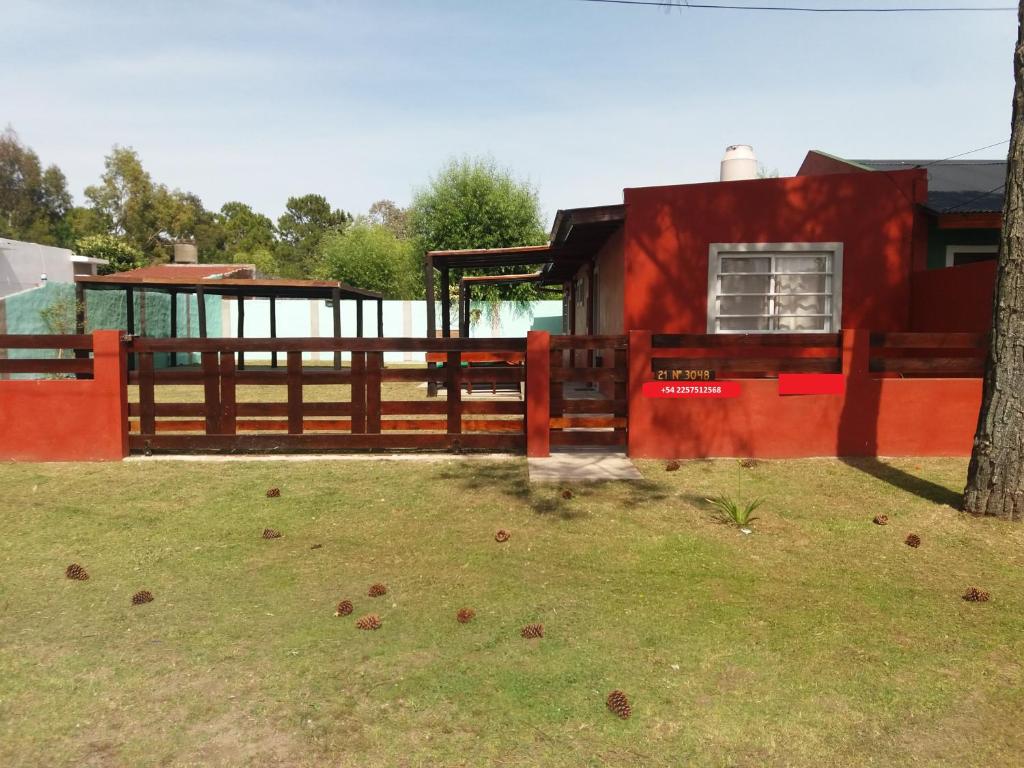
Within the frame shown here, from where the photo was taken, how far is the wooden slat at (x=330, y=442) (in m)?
8.47

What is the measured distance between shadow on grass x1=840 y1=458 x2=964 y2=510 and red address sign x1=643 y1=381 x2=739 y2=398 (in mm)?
1423

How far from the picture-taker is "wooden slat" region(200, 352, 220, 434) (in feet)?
27.5

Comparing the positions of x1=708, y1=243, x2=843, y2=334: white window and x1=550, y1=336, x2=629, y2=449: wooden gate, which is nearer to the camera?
x1=550, y1=336, x2=629, y2=449: wooden gate

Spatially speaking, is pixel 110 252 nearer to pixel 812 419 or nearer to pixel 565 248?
pixel 565 248

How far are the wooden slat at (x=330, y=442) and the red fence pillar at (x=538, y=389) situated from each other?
0.23 metres

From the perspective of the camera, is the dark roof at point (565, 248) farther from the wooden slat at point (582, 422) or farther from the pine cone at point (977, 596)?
the pine cone at point (977, 596)

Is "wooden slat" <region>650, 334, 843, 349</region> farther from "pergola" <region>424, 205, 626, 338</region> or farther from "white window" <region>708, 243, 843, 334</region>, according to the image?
"pergola" <region>424, 205, 626, 338</region>

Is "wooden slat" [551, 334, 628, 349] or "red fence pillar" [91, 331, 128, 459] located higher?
"wooden slat" [551, 334, 628, 349]

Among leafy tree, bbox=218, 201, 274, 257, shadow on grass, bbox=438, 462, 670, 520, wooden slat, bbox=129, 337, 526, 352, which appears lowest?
shadow on grass, bbox=438, 462, 670, 520

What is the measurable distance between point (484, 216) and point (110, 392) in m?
29.1

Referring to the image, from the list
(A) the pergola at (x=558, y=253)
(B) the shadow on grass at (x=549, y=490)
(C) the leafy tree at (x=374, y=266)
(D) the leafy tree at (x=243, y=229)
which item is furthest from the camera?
(D) the leafy tree at (x=243, y=229)

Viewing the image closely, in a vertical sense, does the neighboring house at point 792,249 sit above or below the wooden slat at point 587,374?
above

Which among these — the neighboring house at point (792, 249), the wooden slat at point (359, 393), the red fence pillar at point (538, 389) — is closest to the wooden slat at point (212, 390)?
the wooden slat at point (359, 393)

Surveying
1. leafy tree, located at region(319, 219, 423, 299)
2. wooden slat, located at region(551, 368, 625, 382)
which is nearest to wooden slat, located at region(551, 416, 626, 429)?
wooden slat, located at region(551, 368, 625, 382)
